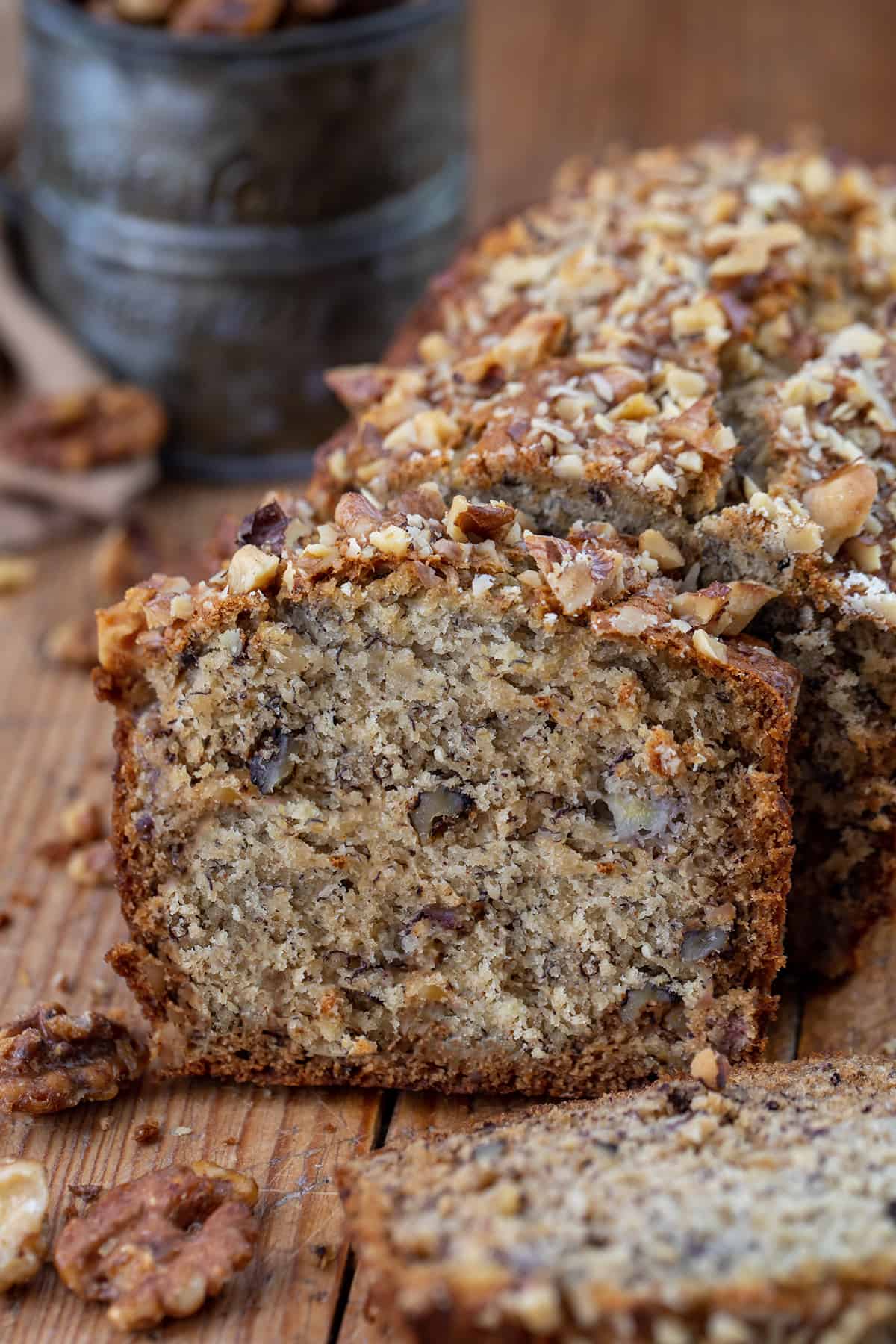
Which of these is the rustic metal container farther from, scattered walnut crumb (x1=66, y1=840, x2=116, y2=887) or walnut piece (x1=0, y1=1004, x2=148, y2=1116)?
walnut piece (x1=0, y1=1004, x2=148, y2=1116)

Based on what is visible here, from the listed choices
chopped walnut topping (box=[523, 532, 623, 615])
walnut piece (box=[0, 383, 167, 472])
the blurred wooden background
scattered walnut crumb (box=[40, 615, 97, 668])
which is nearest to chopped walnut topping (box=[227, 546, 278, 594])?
chopped walnut topping (box=[523, 532, 623, 615])

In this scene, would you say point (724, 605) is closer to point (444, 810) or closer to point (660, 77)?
point (444, 810)

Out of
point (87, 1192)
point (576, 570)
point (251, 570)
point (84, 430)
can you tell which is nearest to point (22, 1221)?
point (87, 1192)

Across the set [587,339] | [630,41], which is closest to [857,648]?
[587,339]

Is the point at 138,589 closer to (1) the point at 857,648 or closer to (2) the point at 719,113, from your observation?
(1) the point at 857,648

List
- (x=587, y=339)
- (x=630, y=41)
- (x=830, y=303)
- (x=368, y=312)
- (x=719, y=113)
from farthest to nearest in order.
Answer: (x=630, y=41) < (x=719, y=113) < (x=368, y=312) < (x=830, y=303) < (x=587, y=339)
